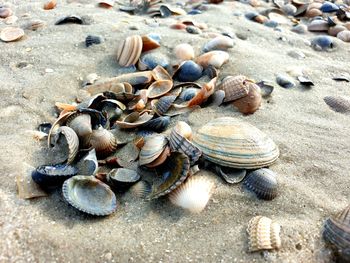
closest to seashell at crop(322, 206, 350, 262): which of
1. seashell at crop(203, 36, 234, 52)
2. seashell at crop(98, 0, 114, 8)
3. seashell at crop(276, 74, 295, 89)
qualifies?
seashell at crop(276, 74, 295, 89)

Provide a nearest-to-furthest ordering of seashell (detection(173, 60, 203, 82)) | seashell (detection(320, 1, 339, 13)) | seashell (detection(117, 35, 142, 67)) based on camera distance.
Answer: seashell (detection(173, 60, 203, 82)), seashell (detection(117, 35, 142, 67)), seashell (detection(320, 1, 339, 13))

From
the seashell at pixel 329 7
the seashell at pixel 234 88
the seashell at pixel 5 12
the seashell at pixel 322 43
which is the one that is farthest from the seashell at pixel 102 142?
the seashell at pixel 329 7

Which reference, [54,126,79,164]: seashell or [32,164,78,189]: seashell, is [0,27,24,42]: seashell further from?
[32,164,78,189]: seashell

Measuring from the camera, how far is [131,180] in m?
2.46

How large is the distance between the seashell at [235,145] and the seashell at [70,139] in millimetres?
812

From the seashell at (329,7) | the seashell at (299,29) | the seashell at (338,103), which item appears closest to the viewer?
the seashell at (338,103)

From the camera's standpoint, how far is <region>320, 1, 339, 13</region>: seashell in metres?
5.52

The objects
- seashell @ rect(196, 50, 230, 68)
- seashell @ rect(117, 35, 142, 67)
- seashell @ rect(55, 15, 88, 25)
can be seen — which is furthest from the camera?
seashell @ rect(55, 15, 88, 25)

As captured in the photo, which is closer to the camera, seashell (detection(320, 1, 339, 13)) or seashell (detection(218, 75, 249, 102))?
seashell (detection(218, 75, 249, 102))

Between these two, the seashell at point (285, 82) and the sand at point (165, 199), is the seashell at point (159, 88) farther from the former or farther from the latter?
the seashell at point (285, 82)

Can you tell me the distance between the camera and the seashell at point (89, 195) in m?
2.25

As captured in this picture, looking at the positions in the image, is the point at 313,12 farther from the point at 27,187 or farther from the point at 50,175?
the point at 27,187

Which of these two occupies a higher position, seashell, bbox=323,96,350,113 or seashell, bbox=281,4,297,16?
seashell, bbox=323,96,350,113

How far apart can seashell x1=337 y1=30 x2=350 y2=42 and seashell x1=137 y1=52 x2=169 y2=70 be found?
7.83ft
